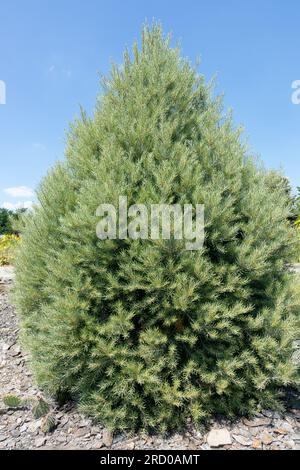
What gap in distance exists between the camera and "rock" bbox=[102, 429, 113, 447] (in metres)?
2.96

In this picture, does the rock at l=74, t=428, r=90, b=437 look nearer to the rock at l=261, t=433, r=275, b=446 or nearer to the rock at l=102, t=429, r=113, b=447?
the rock at l=102, t=429, r=113, b=447

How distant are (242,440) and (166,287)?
1.62 meters

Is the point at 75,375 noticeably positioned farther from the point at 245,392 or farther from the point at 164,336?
the point at 245,392

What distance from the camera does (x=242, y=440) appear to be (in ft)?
9.48

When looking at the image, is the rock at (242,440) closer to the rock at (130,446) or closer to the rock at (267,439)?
A: the rock at (267,439)

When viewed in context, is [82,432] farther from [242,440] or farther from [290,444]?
[290,444]

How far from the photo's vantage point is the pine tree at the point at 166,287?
110 inches

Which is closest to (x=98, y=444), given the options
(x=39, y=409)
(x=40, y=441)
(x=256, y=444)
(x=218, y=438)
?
(x=40, y=441)

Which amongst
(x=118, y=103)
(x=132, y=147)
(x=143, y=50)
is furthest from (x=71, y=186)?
(x=143, y=50)

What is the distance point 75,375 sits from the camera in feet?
10.5

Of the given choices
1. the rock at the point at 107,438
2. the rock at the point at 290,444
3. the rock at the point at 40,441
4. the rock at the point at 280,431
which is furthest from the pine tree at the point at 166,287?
the rock at the point at 40,441

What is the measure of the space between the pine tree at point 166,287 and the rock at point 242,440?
19 cm
